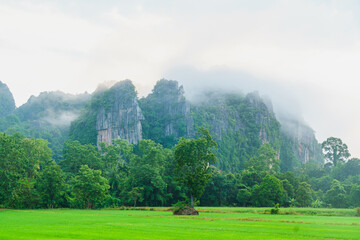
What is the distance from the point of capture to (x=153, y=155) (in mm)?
77438

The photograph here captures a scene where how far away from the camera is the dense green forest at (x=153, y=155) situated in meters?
62.8

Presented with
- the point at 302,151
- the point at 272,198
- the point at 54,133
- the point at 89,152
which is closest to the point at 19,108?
the point at 54,133

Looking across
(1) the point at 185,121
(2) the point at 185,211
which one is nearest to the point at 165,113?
(1) the point at 185,121

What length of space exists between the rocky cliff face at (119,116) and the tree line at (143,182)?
31.8 metres

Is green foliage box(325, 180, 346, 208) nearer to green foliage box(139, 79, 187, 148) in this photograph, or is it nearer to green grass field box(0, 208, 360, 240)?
green grass field box(0, 208, 360, 240)

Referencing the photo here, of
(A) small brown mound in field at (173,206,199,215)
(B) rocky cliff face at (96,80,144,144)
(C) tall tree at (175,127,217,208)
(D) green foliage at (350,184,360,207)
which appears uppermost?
(B) rocky cliff face at (96,80,144,144)

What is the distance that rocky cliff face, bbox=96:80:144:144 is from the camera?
126 metres

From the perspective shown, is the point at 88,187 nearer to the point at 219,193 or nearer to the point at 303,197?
the point at 219,193

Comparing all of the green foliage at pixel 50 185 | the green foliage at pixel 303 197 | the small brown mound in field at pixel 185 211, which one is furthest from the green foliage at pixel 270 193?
the green foliage at pixel 50 185

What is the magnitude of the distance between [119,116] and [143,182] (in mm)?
55851

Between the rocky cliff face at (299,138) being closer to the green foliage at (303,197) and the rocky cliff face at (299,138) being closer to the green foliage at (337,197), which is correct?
the green foliage at (303,197)

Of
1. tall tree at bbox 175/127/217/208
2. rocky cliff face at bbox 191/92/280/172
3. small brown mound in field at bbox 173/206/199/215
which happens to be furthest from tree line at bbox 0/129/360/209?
rocky cliff face at bbox 191/92/280/172

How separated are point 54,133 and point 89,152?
8123 cm

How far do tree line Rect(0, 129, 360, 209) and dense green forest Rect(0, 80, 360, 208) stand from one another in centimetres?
22
